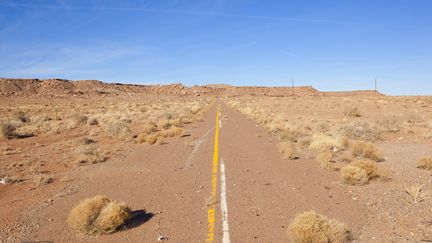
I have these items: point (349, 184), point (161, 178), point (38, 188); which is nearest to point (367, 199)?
point (349, 184)

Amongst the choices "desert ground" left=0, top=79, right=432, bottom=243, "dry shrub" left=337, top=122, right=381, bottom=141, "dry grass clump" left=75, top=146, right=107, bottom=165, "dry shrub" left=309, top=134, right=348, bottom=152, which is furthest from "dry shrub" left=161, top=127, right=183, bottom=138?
"dry shrub" left=337, top=122, right=381, bottom=141

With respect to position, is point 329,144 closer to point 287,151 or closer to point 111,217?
point 287,151

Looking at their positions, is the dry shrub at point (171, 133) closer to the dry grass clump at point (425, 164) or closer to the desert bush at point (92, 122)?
the desert bush at point (92, 122)

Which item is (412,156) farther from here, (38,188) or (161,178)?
(38,188)

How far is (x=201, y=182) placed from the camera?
9398 mm

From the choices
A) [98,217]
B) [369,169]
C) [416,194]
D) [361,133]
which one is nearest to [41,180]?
[98,217]

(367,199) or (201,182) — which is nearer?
(367,199)

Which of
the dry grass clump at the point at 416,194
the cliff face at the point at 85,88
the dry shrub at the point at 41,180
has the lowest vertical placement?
the dry shrub at the point at 41,180

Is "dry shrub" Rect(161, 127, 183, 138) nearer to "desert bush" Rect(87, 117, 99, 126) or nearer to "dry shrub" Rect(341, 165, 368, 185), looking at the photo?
"desert bush" Rect(87, 117, 99, 126)

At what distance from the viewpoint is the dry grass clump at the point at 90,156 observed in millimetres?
13093

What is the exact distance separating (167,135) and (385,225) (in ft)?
48.6

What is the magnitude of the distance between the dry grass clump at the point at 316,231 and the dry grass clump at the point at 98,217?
9.62 feet

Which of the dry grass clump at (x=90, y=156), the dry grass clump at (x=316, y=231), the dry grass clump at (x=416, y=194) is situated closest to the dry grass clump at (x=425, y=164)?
the dry grass clump at (x=416, y=194)

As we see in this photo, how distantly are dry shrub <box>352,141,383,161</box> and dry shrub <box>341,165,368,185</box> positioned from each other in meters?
3.17
